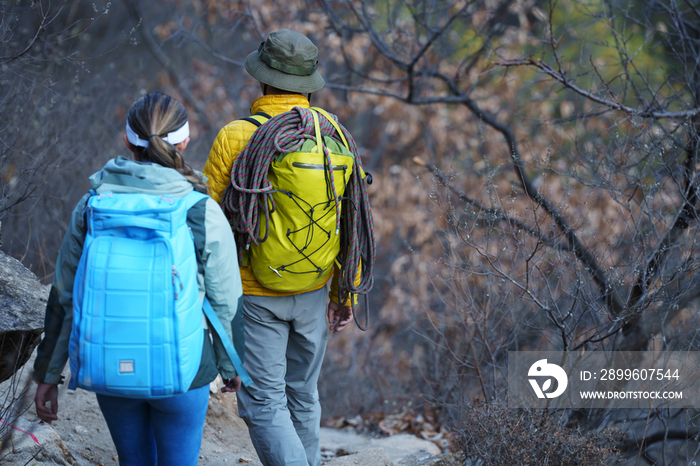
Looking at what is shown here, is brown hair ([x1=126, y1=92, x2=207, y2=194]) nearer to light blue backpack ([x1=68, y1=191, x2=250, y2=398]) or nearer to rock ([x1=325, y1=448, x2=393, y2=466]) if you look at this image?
light blue backpack ([x1=68, y1=191, x2=250, y2=398])

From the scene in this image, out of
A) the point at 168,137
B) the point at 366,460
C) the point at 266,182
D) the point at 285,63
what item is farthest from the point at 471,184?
the point at 168,137

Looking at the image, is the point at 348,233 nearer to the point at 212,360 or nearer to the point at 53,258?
the point at 212,360

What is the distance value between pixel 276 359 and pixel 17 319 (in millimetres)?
1361

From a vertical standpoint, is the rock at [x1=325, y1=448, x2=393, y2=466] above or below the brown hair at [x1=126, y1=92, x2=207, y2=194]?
below

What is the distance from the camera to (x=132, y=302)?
175 cm

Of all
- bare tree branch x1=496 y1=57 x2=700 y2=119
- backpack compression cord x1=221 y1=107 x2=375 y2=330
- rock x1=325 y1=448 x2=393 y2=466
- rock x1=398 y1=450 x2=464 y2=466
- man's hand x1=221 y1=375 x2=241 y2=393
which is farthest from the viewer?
bare tree branch x1=496 y1=57 x2=700 y2=119

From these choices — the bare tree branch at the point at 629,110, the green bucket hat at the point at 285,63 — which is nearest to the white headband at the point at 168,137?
the green bucket hat at the point at 285,63

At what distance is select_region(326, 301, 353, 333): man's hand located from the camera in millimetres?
2877

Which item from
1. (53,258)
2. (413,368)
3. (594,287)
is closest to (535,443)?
(594,287)

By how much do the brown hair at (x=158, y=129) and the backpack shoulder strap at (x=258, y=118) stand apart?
0.53 m

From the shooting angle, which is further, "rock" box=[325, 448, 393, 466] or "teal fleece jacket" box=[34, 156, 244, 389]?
"rock" box=[325, 448, 393, 466]

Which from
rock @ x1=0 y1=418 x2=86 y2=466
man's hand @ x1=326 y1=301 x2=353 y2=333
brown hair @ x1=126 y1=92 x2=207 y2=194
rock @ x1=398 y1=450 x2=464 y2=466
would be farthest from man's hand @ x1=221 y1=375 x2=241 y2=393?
rock @ x1=398 y1=450 x2=464 y2=466

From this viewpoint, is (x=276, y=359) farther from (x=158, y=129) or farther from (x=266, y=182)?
(x=158, y=129)

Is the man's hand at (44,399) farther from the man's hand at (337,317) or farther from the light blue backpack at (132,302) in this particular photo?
the man's hand at (337,317)
